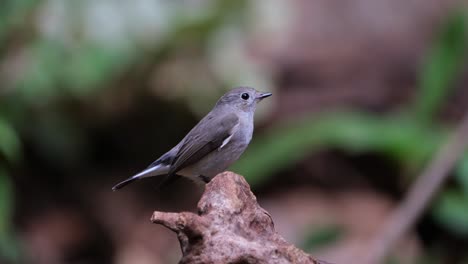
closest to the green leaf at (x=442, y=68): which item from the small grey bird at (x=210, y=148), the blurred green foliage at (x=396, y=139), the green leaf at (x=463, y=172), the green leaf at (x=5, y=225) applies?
the blurred green foliage at (x=396, y=139)

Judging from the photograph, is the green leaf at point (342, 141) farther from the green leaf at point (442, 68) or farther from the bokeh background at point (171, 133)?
the green leaf at point (442, 68)

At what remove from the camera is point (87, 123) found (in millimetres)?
8562

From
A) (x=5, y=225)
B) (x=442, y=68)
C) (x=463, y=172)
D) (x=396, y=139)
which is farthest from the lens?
(x=442, y=68)

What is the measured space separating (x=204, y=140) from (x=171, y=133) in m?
4.09

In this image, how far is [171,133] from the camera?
29.1 feet

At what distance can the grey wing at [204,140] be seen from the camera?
15.5 ft

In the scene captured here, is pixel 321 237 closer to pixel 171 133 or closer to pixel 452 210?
pixel 452 210

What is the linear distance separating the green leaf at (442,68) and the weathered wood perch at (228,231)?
5495mm

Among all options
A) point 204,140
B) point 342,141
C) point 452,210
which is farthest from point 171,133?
point 204,140

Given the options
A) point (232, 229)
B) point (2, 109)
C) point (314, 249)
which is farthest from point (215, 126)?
point (2, 109)

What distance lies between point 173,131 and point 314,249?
248 cm

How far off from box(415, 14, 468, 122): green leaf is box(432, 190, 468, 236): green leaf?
124 centimetres

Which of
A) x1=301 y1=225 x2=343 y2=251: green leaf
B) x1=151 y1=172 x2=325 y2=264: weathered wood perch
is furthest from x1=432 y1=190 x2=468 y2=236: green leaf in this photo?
x1=151 y1=172 x2=325 y2=264: weathered wood perch

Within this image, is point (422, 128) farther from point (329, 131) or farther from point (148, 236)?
point (148, 236)
